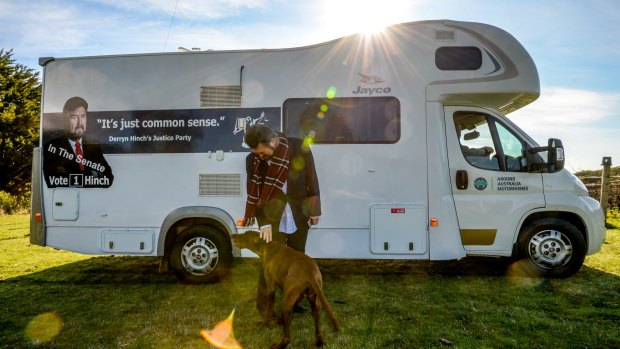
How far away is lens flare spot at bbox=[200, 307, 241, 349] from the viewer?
3.98 metres

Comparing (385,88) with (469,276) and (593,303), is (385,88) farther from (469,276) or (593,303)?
(593,303)

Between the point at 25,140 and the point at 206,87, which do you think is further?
the point at 25,140

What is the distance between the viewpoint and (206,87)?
20.0ft

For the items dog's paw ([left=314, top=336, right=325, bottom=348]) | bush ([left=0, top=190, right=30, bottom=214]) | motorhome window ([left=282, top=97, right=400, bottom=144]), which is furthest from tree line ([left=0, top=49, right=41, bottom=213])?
dog's paw ([left=314, top=336, right=325, bottom=348])

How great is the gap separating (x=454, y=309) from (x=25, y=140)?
30123 mm

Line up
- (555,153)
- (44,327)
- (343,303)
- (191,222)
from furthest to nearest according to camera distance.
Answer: (191,222), (555,153), (343,303), (44,327)

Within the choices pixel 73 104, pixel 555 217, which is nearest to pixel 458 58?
pixel 555 217

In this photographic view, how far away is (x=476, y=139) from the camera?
6.16 m

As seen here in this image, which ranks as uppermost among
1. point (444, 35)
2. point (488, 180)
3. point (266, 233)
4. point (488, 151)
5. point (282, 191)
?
point (444, 35)

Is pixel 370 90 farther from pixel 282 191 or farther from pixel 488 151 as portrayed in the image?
pixel 282 191

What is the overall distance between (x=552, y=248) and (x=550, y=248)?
0.03 meters

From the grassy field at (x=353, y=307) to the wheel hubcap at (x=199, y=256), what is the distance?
0.24 meters

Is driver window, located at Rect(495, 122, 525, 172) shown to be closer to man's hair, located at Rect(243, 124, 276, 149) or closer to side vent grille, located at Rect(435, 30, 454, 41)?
side vent grille, located at Rect(435, 30, 454, 41)

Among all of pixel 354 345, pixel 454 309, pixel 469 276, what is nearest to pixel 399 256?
pixel 454 309
